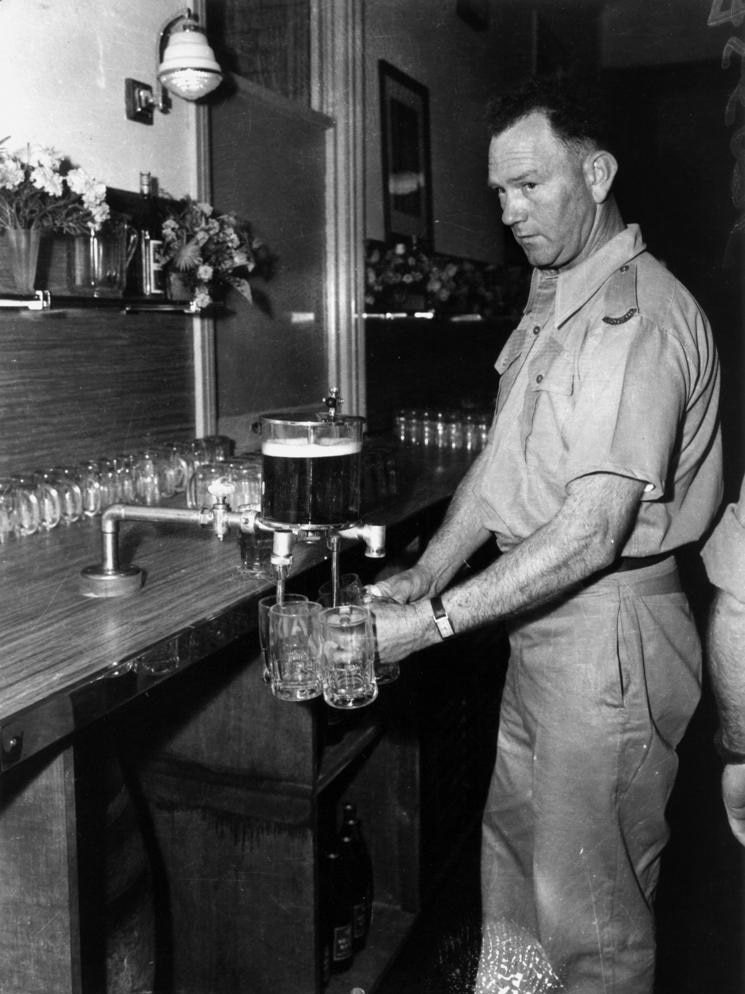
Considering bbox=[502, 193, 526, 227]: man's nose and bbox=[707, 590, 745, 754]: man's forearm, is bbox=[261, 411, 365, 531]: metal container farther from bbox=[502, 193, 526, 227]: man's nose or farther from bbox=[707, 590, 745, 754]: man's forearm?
bbox=[502, 193, 526, 227]: man's nose

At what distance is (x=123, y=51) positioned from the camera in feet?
9.57

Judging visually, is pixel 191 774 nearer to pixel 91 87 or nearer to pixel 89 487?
pixel 89 487

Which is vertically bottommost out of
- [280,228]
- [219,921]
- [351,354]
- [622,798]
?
[219,921]

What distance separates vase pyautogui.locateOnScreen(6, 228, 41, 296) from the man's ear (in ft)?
4.16

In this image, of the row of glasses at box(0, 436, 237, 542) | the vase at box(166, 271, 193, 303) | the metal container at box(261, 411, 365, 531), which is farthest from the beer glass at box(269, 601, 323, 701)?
the vase at box(166, 271, 193, 303)

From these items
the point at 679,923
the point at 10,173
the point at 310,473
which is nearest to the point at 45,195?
the point at 10,173

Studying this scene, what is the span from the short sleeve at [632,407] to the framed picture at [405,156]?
3.14 metres

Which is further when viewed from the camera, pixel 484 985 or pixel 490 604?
pixel 484 985

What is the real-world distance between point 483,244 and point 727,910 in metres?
4.13

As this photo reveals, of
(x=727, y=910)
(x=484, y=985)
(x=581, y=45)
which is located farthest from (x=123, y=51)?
(x=581, y=45)

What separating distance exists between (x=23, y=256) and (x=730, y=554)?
1.79 metres

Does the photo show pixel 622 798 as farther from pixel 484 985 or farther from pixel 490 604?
pixel 484 985

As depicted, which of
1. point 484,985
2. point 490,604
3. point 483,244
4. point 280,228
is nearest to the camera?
point 490,604

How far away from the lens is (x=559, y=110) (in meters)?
2.01
